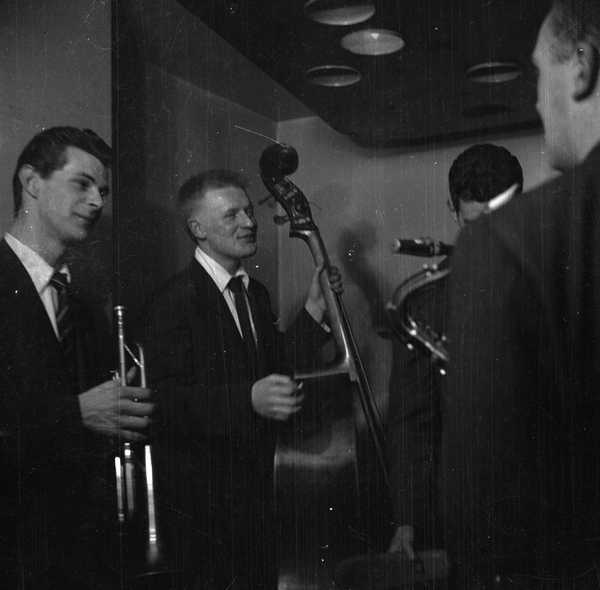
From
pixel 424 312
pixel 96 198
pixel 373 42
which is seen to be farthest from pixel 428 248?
pixel 96 198

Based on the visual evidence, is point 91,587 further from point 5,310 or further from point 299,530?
point 5,310

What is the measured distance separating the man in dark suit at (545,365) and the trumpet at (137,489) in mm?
558

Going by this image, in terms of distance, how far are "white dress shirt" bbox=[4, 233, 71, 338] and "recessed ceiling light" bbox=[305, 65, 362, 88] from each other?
582 mm

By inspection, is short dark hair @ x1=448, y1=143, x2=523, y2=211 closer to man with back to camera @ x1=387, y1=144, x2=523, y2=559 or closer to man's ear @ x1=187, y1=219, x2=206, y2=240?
man with back to camera @ x1=387, y1=144, x2=523, y2=559

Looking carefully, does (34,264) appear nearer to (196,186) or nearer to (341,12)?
(196,186)

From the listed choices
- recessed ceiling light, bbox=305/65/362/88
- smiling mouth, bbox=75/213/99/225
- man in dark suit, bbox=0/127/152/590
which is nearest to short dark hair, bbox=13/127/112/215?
man in dark suit, bbox=0/127/152/590

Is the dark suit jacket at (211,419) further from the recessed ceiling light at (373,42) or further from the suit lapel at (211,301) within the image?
the recessed ceiling light at (373,42)

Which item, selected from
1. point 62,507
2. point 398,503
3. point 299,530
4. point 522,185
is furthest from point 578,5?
point 62,507

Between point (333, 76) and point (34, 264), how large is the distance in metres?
0.66

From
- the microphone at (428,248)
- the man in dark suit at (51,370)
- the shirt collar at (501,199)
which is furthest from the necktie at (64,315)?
the shirt collar at (501,199)

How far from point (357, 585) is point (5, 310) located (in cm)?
82

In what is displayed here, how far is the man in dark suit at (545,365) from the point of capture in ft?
3.84

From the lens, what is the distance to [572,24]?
1.17 meters

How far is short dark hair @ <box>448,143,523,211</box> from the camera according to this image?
119cm
